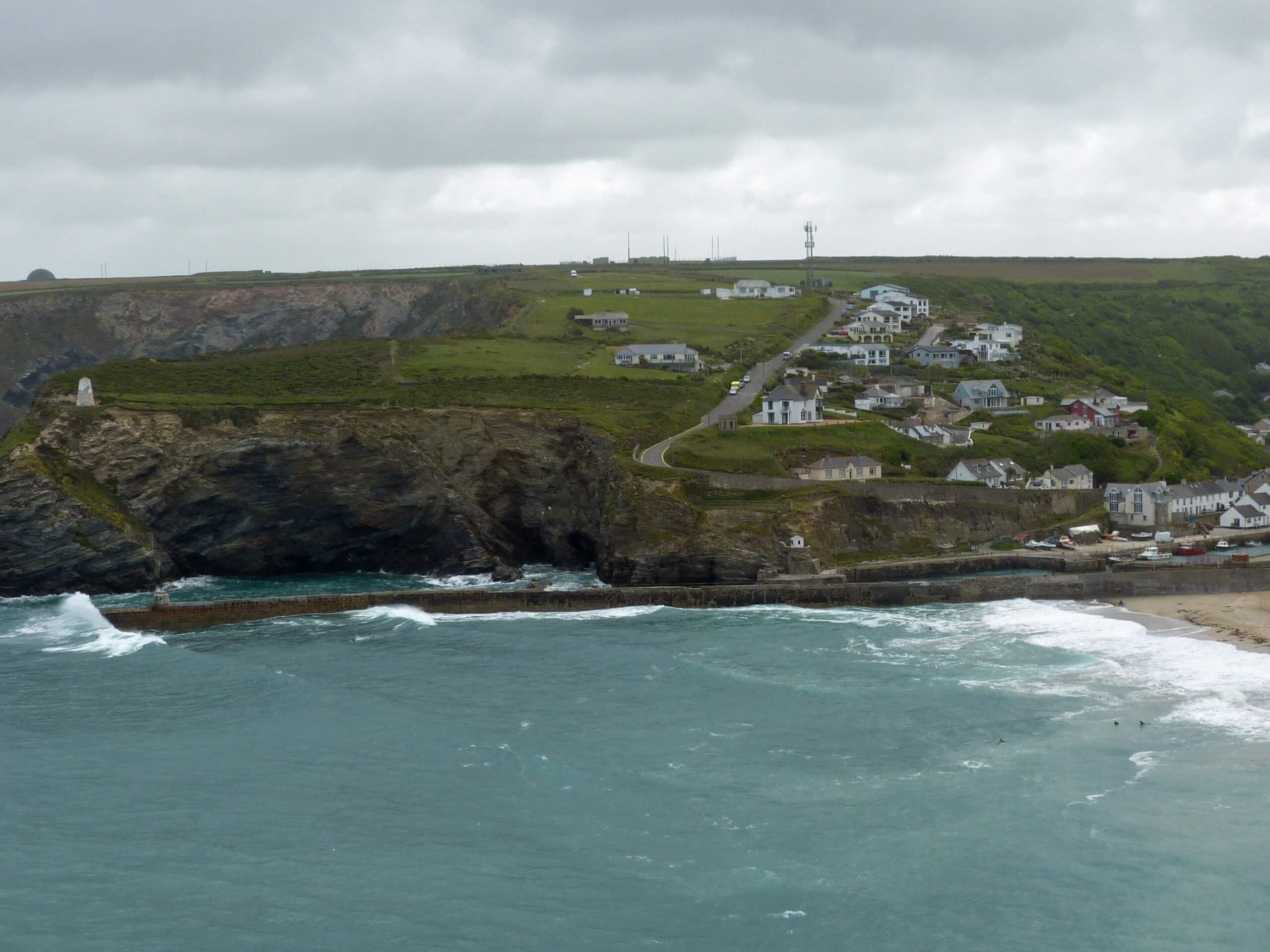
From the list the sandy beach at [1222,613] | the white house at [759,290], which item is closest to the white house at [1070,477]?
the sandy beach at [1222,613]

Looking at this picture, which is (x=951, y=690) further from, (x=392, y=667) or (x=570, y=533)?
(x=570, y=533)

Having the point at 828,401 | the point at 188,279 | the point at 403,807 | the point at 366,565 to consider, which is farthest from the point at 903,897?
the point at 188,279

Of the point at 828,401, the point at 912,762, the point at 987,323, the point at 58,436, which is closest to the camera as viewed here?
the point at 912,762

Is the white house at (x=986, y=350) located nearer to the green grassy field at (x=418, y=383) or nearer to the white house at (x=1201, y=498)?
the green grassy field at (x=418, y=383)

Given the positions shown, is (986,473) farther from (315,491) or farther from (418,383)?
(315,491)

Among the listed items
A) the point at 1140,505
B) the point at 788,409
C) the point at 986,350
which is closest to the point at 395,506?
the point at 788,409

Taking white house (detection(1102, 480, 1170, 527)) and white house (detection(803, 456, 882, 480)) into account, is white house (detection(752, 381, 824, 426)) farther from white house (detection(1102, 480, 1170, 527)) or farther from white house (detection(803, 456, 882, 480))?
white house (detection(1102, 480, 1170, 527))
